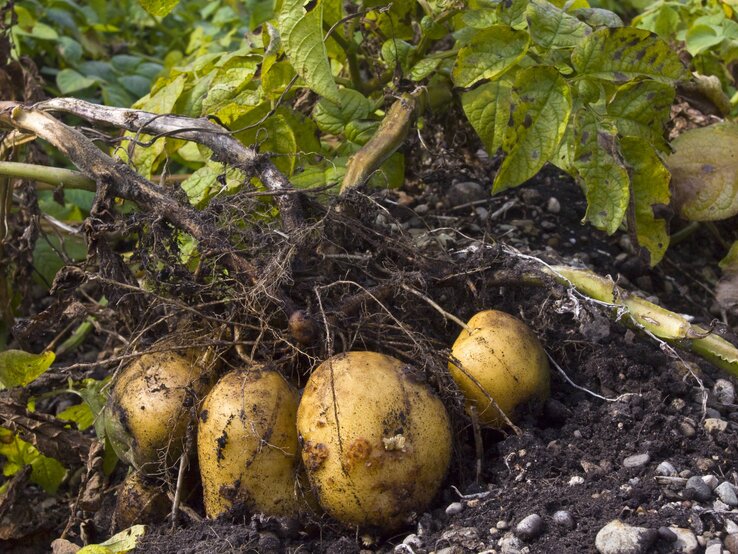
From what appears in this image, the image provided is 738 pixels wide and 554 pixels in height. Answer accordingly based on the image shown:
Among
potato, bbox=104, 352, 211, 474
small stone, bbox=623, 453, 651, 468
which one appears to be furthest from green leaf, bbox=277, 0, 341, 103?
small stone, bbox=623, 453, 651, 468

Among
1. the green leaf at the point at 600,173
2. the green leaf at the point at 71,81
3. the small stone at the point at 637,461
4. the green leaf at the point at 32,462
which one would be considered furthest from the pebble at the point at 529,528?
the green leaf at the point at 71,81

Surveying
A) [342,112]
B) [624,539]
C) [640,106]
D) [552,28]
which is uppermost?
[552,28]

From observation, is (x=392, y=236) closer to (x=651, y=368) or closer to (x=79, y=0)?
(x=651, y=368)

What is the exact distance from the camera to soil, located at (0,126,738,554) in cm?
152

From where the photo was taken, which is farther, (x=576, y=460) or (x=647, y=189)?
(x=647, y=189)

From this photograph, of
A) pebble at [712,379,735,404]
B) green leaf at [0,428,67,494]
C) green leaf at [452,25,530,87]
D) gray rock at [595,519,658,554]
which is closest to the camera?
gray rock at [595,519,658,554]

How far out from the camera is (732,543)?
1.42 m

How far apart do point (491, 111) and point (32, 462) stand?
56.1 inches

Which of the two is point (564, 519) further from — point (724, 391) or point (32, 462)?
point (32, 462)

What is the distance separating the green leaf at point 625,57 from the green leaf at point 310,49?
0.58 m

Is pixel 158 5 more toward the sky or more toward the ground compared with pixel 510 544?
more toward the sky

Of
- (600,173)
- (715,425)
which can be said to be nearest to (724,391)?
(715,425)

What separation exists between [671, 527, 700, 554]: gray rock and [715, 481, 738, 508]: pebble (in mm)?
137

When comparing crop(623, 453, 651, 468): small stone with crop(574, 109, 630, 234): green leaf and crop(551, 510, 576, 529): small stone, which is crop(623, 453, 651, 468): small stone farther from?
crop(574, 109, 630, 234): green leaf
